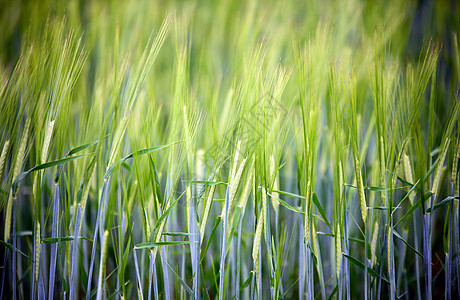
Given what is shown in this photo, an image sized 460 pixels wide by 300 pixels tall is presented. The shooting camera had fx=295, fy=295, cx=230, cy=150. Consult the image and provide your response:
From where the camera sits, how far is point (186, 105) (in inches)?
19.7

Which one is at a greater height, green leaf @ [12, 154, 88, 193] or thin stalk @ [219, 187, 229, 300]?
green leaf @ [12, 154, 88, 193]

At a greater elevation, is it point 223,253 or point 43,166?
point 43,166

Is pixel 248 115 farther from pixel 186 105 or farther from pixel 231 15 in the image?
pixel 231 15

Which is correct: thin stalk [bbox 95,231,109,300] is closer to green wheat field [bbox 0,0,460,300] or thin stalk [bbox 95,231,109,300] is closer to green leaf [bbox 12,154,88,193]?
green wheat field [bbox 0,0,460,300]

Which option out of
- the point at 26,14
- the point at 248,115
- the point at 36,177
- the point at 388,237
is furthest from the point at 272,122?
the point at 26,14

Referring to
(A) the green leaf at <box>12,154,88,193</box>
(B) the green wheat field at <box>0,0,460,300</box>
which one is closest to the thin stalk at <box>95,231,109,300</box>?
(B) the green wheat field at <box>0,0,460,300</box>

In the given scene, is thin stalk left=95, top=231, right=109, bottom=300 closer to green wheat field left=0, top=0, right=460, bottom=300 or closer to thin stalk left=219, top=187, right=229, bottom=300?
green wheat field left=0, top=0, right=460, bottom=300

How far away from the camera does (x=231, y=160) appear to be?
49 centimetres

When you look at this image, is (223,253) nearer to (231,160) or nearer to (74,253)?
(231,160)

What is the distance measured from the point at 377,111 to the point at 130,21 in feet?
2.24

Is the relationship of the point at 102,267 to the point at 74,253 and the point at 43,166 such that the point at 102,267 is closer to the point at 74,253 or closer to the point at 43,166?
the point at 74,253

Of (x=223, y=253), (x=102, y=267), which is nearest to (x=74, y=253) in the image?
(x=102, y=267)

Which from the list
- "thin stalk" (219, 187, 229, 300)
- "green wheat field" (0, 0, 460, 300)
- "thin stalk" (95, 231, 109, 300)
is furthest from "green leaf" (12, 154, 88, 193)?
"thin stalk" (219, 187, 229, 300)

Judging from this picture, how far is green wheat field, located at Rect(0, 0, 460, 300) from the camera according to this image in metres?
0.49
